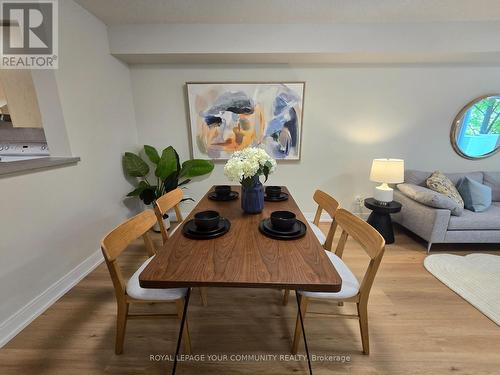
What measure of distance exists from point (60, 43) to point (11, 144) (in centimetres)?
150

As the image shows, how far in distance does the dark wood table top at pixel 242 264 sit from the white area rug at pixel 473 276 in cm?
159

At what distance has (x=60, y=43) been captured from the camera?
1.66 metres

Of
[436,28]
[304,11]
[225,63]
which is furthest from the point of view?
[225,63]

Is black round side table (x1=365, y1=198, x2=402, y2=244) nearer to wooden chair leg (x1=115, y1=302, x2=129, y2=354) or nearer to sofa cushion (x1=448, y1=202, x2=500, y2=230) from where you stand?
sofa cushion (x1=448, y1=202, x2=500, y2=230)

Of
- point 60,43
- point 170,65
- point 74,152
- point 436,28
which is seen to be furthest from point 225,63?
point 436,28

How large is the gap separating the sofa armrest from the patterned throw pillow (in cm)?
26

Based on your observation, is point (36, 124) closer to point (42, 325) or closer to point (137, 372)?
point (42, 325)

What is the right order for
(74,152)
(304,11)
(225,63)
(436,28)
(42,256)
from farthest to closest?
(225,63) < (436,28) < (304,11) < (74,152) < (42,256)

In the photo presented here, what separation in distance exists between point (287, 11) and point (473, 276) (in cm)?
293

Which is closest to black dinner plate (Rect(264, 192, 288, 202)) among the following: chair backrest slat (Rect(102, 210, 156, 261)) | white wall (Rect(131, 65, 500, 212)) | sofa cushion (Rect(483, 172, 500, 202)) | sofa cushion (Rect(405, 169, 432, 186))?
chair backrest slat (Rect(102, 210, 156, 261))

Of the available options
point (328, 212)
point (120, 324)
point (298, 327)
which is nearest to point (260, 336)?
point (298, 327)

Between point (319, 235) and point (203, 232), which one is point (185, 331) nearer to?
point (203, 232)

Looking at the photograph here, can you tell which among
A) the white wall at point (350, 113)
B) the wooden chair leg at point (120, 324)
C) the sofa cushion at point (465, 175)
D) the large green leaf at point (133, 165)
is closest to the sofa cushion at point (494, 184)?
the sofa cushion at point (465, 175)

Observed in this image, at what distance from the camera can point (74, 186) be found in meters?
1.83
